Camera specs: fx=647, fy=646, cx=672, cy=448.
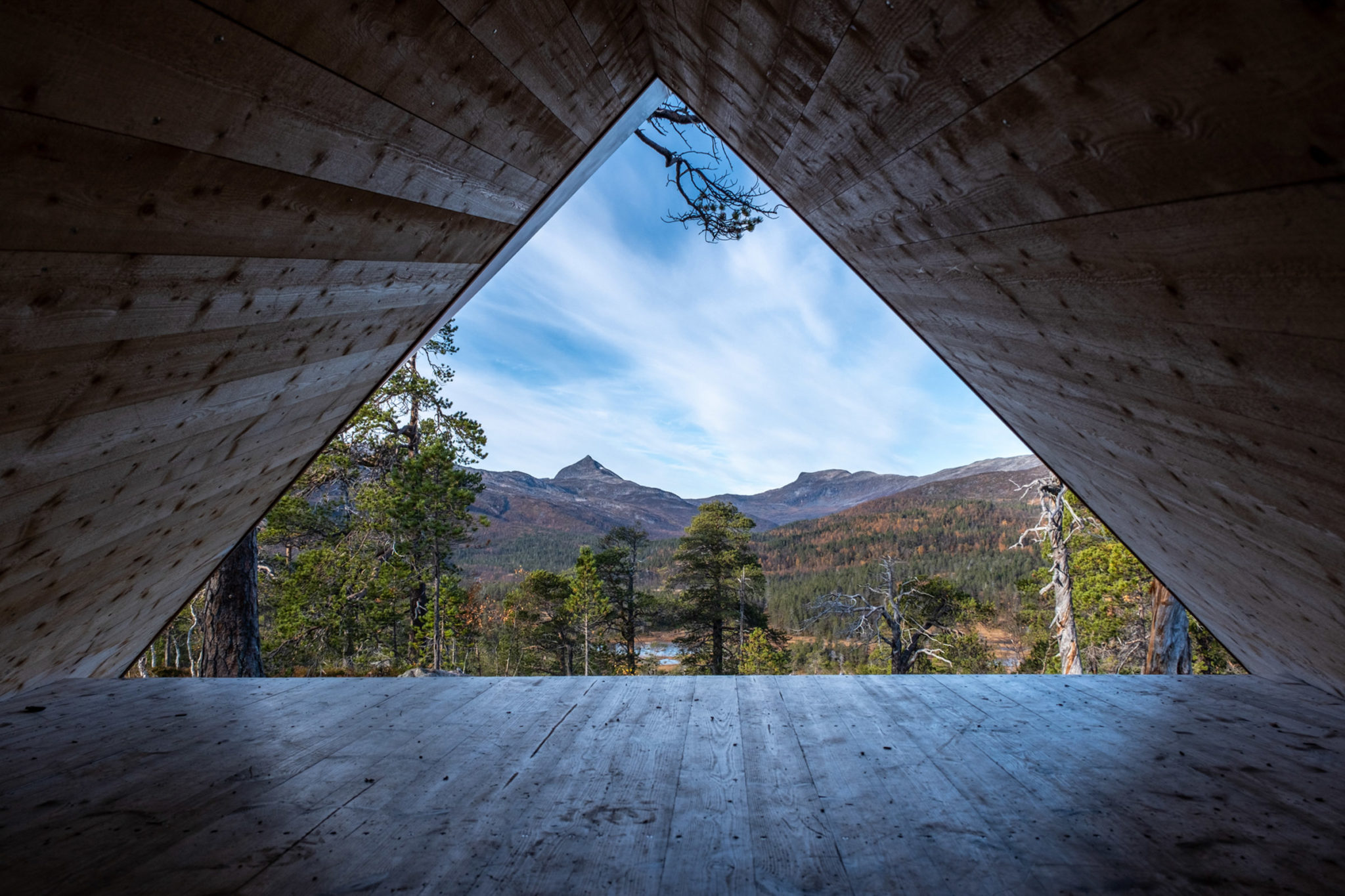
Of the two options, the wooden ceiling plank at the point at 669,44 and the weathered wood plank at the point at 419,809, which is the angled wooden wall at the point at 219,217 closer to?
the wooden ceiling plank at the point at 669,44

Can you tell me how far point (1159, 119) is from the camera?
93 cm

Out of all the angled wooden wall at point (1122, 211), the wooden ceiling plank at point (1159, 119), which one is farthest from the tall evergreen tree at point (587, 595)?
the wooden ceiling plank at point (1159, 119)

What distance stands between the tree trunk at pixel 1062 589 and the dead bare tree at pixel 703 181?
23.2ft

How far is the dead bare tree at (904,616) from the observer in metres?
15.9

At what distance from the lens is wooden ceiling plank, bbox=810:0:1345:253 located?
73 centimetres

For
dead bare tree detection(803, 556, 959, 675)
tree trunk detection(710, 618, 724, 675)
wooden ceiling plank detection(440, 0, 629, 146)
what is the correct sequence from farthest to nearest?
tree trunk detection(710, 618, 724, 675)
dead bare tree detection(803, 556, 959, 675)
wooden ceiling plank detection(440, 0, 629, 146)

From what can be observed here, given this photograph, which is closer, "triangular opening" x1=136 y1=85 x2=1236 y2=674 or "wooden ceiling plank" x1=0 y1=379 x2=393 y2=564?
"wooden ceiling plank" x1=0 y1=379 x2=393 y2=564

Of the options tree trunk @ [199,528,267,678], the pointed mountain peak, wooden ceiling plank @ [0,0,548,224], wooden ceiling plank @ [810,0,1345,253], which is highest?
the pointed mountain peak

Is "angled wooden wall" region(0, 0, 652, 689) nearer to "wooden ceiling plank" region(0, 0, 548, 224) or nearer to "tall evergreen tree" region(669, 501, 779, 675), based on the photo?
"wooden ceiling plank" region(0, 0, 548, 224)

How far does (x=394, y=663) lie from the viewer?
12797mm

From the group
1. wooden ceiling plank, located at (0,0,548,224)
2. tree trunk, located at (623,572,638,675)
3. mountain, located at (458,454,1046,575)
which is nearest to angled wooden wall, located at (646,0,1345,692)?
wooden ceiling plank, located at (0,0,548,224)

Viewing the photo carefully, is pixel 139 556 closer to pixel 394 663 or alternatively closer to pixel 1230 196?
pixel 1230 196

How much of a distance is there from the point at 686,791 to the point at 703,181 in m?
7.13

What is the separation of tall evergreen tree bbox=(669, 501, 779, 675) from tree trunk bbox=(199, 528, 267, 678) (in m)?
17.8
